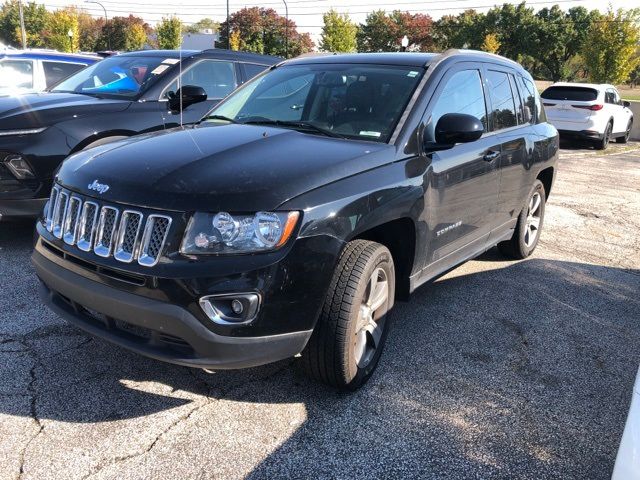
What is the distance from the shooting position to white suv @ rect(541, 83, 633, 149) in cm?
1537

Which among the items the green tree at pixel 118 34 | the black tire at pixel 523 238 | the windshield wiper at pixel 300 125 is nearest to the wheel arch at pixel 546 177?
the black tire at pixel 523 238

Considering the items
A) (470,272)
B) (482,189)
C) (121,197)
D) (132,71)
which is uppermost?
(132,71)

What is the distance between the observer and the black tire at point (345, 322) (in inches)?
111

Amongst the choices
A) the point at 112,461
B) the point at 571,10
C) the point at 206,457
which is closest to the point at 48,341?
the point at 112,461

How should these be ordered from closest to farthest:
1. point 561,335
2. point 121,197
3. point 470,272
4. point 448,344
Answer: point 121,197, point 448,344, point 561,335, point 470,272

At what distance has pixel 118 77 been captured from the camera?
6.18 m

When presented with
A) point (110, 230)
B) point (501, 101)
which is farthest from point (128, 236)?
point (501, 101)

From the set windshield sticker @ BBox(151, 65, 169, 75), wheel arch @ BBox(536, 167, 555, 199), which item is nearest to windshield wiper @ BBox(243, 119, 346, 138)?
windshield sticker @ BBox(151, 65, 169, 75)

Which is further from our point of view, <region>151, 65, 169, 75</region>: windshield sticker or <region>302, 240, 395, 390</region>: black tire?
<region>151, 65, 169, 75</region>: windshield sticker

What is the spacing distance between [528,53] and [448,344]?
206 ft

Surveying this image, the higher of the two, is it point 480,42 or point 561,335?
point 480,42

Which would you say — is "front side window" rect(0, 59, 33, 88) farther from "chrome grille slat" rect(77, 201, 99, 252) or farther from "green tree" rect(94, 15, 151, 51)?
"green tree" rect(94, 15, 151, 51)

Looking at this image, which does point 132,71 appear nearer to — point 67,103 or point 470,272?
point 67,103

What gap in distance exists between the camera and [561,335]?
13.3 feet
